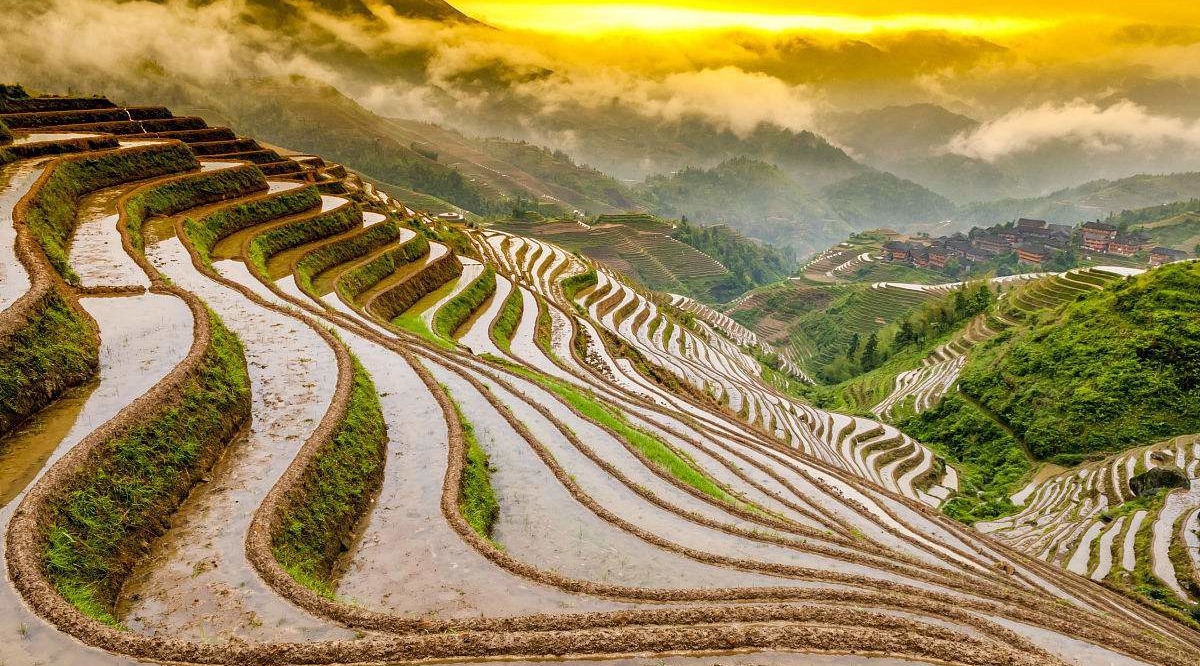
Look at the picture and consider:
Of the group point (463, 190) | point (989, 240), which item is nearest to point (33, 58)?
point (463, 190)

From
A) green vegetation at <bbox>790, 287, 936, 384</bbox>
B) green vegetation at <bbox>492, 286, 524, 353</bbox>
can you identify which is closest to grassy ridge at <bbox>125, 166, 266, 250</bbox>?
green vegetation at <bbox>492, 286, 524, 353</bbox>

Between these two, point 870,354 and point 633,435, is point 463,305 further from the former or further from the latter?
point 870,354

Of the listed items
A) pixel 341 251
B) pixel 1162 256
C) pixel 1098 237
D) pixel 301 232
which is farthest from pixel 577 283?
pixel 1098 237

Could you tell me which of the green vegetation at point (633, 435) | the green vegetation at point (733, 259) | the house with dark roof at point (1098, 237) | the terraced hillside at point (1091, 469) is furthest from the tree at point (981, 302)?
the house with dark roof at point (1098, 237)

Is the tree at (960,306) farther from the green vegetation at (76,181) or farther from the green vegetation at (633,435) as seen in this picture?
the green vegetation at (76,181)

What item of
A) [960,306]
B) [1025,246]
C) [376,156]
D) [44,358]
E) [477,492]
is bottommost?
[477,492]

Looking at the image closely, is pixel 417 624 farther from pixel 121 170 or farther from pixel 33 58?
pixel 33 58
